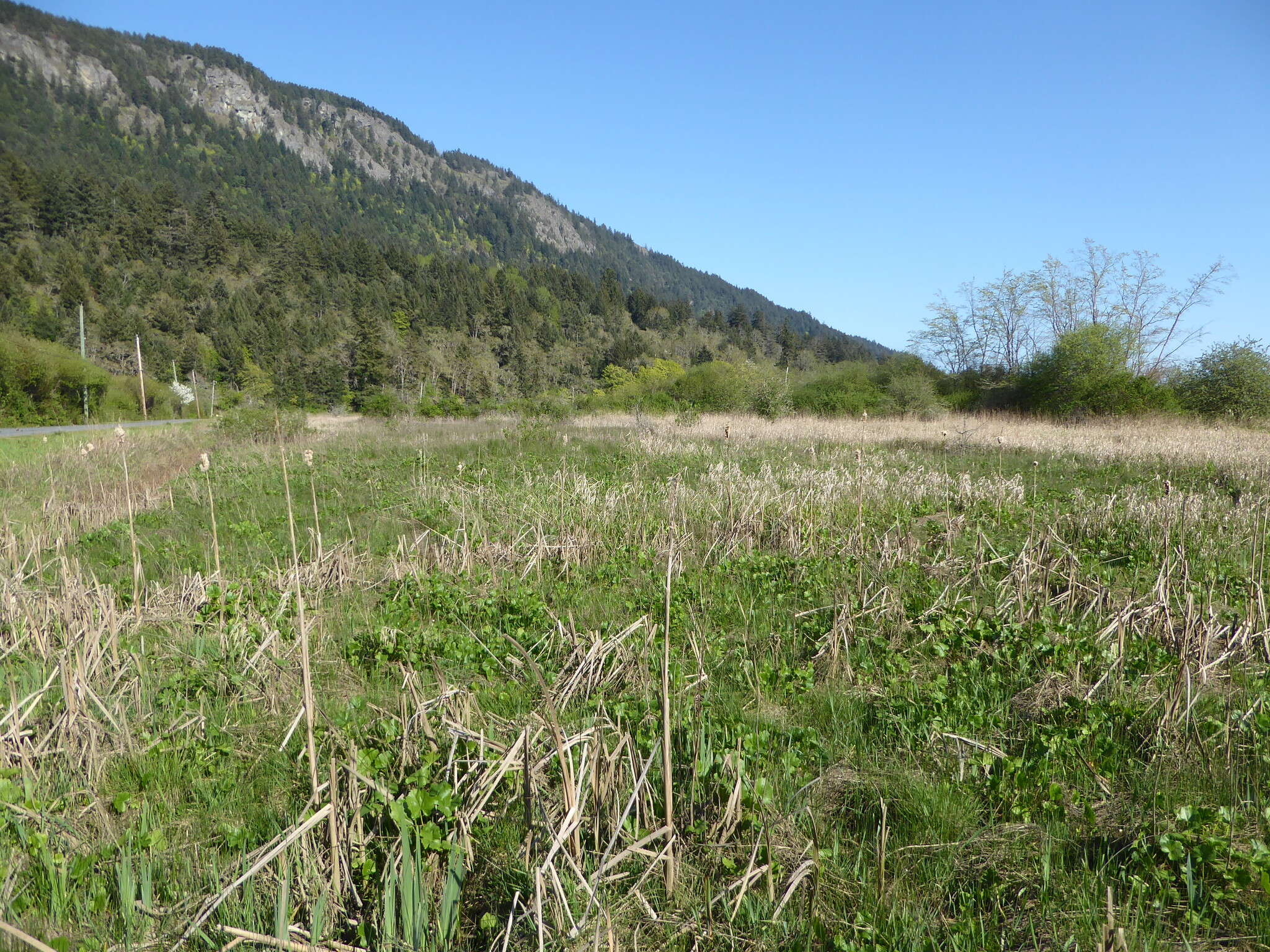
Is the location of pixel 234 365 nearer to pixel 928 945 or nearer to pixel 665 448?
pixel 665 448

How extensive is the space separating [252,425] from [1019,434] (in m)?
25.1

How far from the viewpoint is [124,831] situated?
247cm

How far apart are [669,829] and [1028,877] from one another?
3.94ft

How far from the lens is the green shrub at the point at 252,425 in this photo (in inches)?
817

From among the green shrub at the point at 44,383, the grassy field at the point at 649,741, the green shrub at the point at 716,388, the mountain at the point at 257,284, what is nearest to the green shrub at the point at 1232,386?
the green shrub at the point at 716,388

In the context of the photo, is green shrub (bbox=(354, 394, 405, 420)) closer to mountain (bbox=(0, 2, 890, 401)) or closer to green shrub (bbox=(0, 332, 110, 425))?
mountain (bbox=(0, 2, 890, 401))

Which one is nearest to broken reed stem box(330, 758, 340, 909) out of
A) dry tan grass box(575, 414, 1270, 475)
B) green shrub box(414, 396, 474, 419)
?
dry tan grass box(575, 414, 1270, 475)

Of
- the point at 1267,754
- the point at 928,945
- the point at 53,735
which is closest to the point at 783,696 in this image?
the point at 928,945

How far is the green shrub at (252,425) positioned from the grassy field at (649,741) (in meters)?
15.1

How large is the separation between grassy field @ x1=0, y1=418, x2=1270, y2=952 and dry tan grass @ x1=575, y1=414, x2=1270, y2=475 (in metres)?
8.08

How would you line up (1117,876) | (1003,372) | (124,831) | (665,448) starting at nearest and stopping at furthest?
(1117,876), (124,831), (665,448), (1003,372)

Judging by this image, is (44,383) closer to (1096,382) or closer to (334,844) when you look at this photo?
A: (334,844)

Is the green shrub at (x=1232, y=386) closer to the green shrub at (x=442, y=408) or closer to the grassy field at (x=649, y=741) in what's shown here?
the grassy field at (x=649, y=741)

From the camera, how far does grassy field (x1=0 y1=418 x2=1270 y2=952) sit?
201cm
